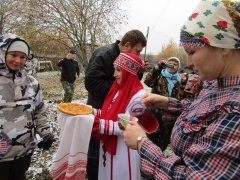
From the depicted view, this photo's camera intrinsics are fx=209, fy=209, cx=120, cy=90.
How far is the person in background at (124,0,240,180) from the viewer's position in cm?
76

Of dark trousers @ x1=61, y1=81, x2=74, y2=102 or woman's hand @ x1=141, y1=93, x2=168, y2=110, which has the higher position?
woman's hand @ x1=141, y1=93, x2=168, y2=110

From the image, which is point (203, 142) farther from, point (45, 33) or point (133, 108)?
point (45, 33)

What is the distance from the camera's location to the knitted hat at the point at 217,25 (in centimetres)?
82

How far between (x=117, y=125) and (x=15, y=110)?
1.04 metres

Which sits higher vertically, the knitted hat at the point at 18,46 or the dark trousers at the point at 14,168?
→ the knitted hat at the point at 18,46

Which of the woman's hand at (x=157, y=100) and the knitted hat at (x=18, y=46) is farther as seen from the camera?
the knitted hat at (x=18, y=46)

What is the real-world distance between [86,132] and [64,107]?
13.2 inches

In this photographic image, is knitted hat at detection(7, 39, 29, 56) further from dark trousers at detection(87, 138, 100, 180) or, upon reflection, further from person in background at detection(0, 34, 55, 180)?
dark trousers at detection(87, 138, 100, 180)

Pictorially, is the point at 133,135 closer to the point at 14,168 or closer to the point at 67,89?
the point at 14,168

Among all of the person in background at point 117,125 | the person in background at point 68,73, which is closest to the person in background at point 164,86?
the person in background at point 117,125

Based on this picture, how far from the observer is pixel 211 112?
89 cm

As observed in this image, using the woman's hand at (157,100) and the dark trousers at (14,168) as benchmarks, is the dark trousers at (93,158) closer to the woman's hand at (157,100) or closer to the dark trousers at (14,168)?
the dark trousers at (14,168)

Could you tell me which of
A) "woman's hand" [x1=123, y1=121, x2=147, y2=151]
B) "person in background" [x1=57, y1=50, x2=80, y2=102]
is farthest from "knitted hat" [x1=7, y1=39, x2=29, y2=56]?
"person in background" [x1=57, y1=50, x2=80, y2=102]

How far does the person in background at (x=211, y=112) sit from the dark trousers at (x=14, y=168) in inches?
67.0
